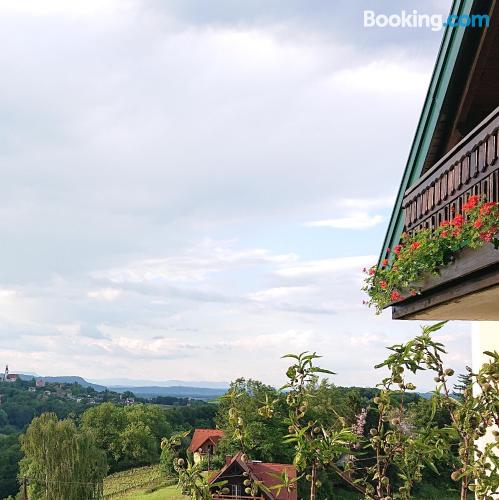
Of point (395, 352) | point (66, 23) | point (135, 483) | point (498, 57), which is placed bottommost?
point (135, 483)

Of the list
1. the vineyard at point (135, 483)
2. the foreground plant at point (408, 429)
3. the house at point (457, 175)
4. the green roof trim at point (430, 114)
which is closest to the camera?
the foreground plant at point (408, 429)

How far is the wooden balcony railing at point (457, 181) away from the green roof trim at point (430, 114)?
0.29 m

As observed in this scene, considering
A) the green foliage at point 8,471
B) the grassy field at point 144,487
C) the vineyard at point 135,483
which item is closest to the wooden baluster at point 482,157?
the grassy field at point 144,487

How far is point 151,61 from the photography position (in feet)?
23.9

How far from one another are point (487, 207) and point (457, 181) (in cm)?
64

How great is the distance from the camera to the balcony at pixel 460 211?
3338mm

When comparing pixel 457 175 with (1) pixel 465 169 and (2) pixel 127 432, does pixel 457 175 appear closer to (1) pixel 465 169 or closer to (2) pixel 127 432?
(1) pixel 465 169

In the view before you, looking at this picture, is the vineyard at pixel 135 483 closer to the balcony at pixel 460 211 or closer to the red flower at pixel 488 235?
the balcony at pixel 460 211

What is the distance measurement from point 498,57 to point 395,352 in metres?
2.97

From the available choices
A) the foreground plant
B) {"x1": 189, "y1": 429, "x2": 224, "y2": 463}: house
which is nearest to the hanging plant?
the foreground plant

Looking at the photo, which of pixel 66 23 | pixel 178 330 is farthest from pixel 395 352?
pixel 178 330

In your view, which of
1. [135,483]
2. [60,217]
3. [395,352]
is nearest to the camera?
[395,352]

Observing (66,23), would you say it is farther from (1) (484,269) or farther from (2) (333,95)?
(1) (484,269)

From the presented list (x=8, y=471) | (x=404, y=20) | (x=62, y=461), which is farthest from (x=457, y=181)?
(x=8, y=471)
